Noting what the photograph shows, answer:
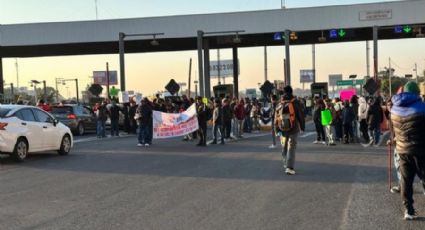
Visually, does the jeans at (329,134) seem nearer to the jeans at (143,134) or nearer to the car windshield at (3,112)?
the jeans at (143,134)

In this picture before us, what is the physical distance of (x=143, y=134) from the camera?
815 inches

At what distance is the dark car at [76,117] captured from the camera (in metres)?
27.5

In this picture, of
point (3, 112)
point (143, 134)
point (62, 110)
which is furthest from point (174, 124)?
point (3, 112)

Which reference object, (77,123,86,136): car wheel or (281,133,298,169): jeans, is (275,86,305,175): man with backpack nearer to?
(281,133,298,169): jeans

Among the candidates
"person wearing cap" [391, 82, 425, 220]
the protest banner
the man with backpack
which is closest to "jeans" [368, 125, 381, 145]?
the protest banner

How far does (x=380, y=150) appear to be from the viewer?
712 inches

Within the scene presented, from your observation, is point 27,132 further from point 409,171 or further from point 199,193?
point 409,171

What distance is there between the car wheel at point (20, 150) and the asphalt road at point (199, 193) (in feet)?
0.85

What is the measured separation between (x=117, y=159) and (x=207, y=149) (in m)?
3.87

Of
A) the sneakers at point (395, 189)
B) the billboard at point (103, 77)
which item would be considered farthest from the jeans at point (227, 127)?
the billboard at point (103, 77)

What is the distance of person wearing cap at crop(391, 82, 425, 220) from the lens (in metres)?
7.63

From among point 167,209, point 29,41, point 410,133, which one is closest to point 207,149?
point 167,209

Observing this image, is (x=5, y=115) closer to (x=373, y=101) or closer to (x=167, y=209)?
(x=167, y=209)

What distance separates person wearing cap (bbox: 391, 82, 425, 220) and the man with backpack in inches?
181
